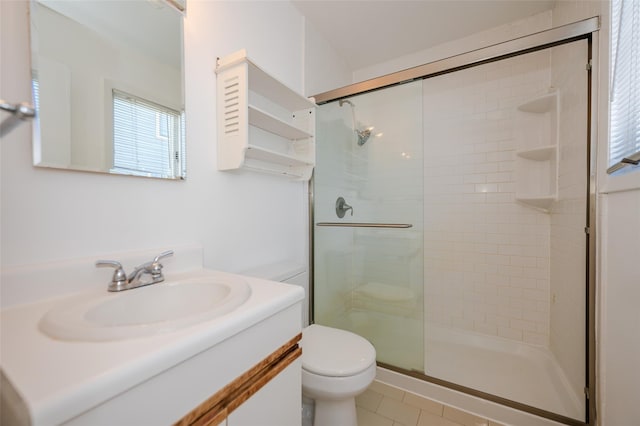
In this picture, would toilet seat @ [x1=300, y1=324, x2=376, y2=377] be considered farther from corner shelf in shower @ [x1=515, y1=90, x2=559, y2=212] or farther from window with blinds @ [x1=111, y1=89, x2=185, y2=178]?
corner shelf in shower @ [x1=515, y1=90, x2=559, y2=212]

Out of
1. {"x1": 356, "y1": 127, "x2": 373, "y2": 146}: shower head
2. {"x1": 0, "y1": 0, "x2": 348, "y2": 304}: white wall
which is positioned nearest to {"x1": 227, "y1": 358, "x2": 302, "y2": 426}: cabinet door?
{"x1": 0, "y1": 0, "x2": 348, "y2": 304}: white wall

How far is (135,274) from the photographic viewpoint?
848 mm

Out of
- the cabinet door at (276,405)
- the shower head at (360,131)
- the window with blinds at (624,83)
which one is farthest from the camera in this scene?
the shower head at (360,131)

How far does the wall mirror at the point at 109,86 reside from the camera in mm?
750

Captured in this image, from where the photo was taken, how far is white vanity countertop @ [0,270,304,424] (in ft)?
1.17

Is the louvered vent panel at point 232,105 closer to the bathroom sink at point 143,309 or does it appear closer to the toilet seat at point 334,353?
the bathroom sink at point 143,309

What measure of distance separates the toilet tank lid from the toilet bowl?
14.2 inches

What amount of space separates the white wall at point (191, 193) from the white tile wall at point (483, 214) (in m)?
1.17

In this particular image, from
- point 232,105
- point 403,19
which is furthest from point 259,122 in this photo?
point 403,19

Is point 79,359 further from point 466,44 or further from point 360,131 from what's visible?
point 466,44

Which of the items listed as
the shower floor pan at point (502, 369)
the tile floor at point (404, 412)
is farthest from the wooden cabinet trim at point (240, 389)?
the shower floor pan at point (502, 369)

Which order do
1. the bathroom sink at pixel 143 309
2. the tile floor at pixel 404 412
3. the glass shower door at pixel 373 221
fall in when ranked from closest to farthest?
the bathroom sink at pixel 143 309 → the tile floor at pixel 404 412 → the glass shower door at pixel 373 221

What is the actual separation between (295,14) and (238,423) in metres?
2.25

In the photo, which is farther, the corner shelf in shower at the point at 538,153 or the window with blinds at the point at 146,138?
the corner shelf in shower at the point at 538,153
